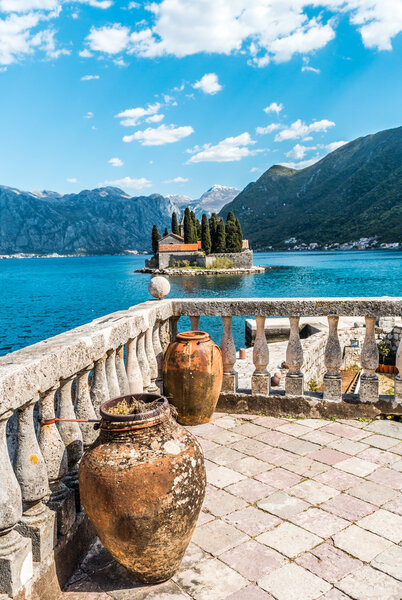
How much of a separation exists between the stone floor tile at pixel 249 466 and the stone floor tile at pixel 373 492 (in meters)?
0.74

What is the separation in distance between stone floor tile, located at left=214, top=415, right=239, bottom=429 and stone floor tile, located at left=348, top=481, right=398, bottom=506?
5.21 feet

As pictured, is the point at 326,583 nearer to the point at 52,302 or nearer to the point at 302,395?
the point at 302,395

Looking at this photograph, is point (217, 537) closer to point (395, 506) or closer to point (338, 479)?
point (338, 479)

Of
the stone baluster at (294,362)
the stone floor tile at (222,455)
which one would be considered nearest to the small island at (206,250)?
the stone baluster at (294,362)

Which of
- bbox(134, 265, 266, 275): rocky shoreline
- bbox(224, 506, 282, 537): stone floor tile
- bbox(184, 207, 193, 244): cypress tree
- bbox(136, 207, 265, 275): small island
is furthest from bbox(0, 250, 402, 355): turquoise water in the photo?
bbox(224, 506, 282, 537): stone floor tile

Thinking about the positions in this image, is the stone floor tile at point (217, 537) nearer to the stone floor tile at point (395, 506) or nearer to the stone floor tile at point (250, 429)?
the stone floor tile at point (395, 506)

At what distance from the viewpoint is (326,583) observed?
2459mm

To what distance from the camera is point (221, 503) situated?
131 inches

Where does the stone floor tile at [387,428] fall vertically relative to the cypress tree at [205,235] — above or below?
below

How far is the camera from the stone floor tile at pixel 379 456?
12.6 feet

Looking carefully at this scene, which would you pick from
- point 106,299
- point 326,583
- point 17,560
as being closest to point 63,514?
point 17,560

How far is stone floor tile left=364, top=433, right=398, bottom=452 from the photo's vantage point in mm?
4145

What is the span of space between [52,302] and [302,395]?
53.7 m

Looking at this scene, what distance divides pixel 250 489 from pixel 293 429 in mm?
1284
